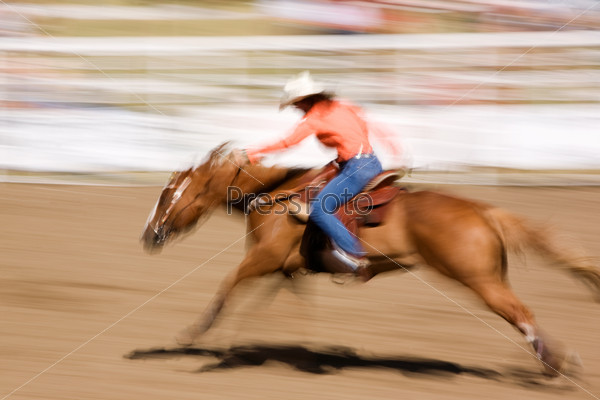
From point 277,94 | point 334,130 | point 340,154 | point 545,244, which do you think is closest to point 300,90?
point 334,130

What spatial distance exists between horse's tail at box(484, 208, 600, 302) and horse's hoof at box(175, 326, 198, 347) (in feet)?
6.21

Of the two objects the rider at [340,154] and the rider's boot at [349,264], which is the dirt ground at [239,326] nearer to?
the rider's boot at [349,264]

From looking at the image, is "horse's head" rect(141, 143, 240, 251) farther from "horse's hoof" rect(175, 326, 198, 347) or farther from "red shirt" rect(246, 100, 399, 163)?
"horse's hoof" rect(175, 326, 198, 347)

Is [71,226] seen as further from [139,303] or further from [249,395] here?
[249,395]

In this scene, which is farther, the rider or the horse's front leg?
the horse's front leg

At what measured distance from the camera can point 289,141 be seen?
4.89m

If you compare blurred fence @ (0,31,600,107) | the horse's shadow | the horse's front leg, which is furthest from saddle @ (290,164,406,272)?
blurred fence @ (0,31,600,107)

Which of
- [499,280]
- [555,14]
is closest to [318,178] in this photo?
[499,280]

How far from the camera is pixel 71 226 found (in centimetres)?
839

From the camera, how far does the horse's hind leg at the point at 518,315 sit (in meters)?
4.73

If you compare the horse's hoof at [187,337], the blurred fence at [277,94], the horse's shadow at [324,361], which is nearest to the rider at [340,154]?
the horse's shadow at [324,361]

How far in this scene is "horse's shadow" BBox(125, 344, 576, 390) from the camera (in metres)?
5.10

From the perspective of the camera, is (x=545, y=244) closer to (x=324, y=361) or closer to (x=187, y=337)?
(x=324, y=361)

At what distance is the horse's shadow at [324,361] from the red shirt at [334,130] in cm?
123
